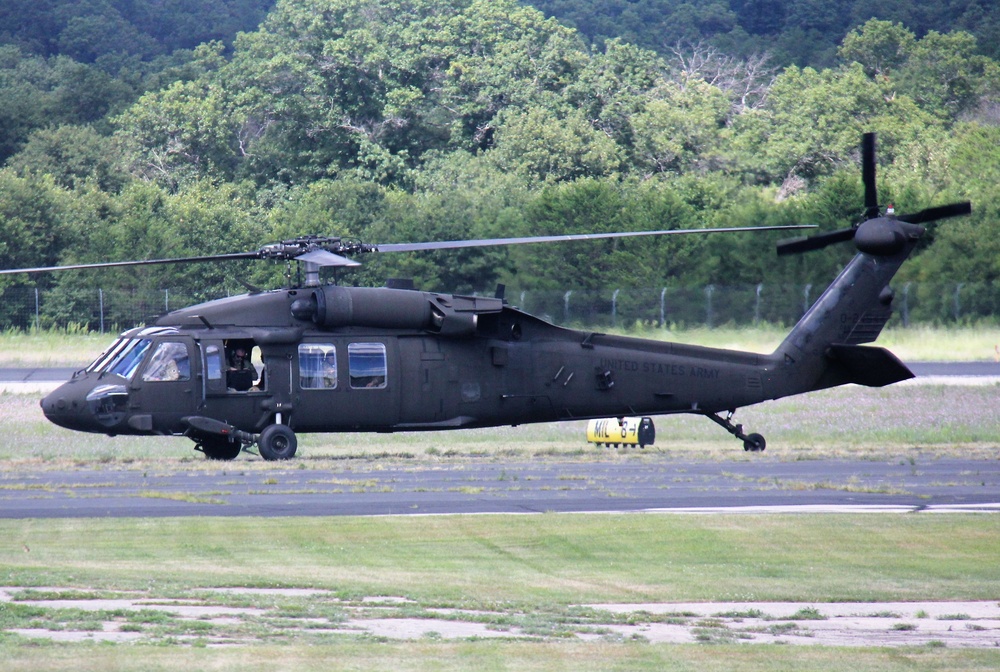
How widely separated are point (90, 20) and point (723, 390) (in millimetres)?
116833

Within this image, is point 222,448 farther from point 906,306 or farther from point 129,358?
point 906,306

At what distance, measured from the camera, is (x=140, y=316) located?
46469 mm

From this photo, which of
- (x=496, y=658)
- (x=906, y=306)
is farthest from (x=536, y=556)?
(x=906, y=306)

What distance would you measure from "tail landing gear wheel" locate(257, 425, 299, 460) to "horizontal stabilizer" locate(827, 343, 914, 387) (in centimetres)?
1015

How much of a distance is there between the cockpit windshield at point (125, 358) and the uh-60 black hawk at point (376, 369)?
23 millimetres

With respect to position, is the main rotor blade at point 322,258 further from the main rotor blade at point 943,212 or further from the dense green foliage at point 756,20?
the dense green foliage at point 756,20

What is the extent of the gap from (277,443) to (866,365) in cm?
1093

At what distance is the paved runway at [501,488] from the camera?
17875 millimetres

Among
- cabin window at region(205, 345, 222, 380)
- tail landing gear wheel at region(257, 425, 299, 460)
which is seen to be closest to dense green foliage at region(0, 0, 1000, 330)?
cabin window at region(205, 345, 222, 380)

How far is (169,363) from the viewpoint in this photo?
22.5 m

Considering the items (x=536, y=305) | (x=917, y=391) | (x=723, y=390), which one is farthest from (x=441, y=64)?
(x=723, y=390)

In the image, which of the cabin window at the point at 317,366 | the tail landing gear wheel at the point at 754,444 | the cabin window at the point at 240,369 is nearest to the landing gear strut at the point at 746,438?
the tail landing gear wheel at the point at 754,444

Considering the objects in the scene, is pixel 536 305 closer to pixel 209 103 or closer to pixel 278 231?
pixel 278 231

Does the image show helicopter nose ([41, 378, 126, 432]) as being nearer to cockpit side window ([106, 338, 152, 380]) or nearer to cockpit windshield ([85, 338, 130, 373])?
cockpit side window ([106, 338, 152, 380])
